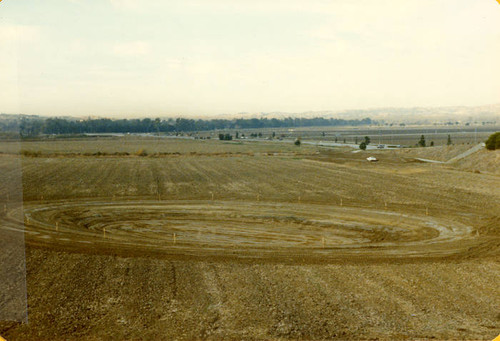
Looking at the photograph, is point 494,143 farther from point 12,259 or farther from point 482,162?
point 12,259

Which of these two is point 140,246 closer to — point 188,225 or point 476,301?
point 188,225

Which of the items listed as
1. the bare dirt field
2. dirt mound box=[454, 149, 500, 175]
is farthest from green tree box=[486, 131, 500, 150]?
the bare dirt field

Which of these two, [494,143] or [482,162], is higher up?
[494,143]

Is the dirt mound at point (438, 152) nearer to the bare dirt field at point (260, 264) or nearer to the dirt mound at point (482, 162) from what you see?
the dirt mound at point (482, 162)

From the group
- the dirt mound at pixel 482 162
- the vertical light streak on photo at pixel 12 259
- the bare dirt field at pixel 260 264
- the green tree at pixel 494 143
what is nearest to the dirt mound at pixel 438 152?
the dirt mound at pixel 482 162

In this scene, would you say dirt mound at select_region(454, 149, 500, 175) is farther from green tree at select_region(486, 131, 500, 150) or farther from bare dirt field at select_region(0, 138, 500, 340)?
bare dirt field at select_region(0, 138, 500, 340)

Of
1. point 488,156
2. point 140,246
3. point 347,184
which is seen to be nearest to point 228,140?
point 488,156

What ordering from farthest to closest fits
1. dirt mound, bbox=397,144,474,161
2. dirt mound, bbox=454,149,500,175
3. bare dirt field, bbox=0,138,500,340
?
dirt mound, bbox=397,144,474,161, dirt mound, bbox=454,149,500,175, bare dirt field, bbox=0,138,500,340

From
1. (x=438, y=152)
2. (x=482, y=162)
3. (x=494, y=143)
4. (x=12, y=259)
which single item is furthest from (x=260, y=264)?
(x=438, y=152)

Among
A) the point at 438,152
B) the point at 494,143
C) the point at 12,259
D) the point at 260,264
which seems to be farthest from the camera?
the point at 438,152
